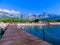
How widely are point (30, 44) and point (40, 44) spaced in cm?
49

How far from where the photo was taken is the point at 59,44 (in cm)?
1928

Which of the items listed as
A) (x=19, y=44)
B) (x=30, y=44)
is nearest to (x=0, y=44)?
(x=19, y=44)

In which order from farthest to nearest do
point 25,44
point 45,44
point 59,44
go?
point 59,44
point 25,44
point 45,44

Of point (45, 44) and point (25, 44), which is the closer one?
point (45, 44)

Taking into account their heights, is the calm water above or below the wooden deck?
below

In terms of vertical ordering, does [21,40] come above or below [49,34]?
above

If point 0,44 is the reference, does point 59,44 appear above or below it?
below

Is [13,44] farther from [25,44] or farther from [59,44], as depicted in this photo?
[59,44]

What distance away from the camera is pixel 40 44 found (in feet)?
25.6

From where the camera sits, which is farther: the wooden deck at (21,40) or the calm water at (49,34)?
the calm water at (49,34)

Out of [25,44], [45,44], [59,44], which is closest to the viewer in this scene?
[45,44]

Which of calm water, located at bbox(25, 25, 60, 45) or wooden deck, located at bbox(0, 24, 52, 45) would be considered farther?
calm water, located at bbox(25, 25, 60, 45)

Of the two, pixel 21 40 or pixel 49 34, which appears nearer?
pixel 21 40

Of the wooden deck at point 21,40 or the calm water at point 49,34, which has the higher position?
the wooden deck at point 21,40
